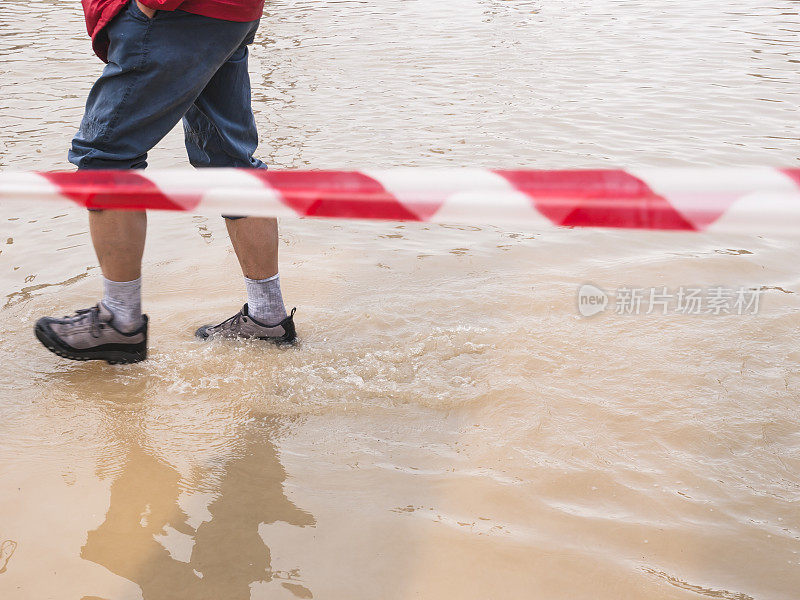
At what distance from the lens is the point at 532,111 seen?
17.8ft

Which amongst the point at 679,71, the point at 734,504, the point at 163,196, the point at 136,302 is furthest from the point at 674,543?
the point at 679,71

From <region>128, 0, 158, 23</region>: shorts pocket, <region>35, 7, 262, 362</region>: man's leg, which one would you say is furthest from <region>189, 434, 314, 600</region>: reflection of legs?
<region>128, 0, 158, 23</region>: shorts pocket

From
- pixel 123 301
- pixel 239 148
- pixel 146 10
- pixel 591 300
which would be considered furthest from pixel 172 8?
pixel 591 300

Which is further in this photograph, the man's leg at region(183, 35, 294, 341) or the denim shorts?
the man's leg at region(183, 35, 294, 341)

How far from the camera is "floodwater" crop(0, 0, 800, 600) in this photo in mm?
1657

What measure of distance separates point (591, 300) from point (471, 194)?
1.64 metres

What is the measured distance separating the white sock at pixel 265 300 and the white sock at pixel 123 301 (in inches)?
14.2

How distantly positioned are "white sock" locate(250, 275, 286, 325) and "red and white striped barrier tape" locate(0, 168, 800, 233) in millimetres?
968

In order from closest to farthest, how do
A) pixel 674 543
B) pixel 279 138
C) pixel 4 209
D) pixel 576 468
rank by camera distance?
pixel 674 543
pixel 576 468
pixel 4 209
pixel 279 138

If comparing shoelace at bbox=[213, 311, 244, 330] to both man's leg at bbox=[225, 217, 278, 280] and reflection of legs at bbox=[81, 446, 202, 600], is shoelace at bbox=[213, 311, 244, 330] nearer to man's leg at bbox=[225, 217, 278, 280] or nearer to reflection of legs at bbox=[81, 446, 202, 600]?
man's leg at bbox=[225, 217, 278, 280]

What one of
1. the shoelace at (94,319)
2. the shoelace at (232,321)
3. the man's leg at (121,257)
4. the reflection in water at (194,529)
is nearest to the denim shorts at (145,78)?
the man's leg at (121,257)

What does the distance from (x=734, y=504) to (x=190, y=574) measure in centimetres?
123

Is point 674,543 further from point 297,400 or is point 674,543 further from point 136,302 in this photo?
point 136,302

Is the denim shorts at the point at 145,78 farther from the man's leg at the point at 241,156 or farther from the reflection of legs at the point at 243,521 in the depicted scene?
the reflection of legs at the point at 243,521
